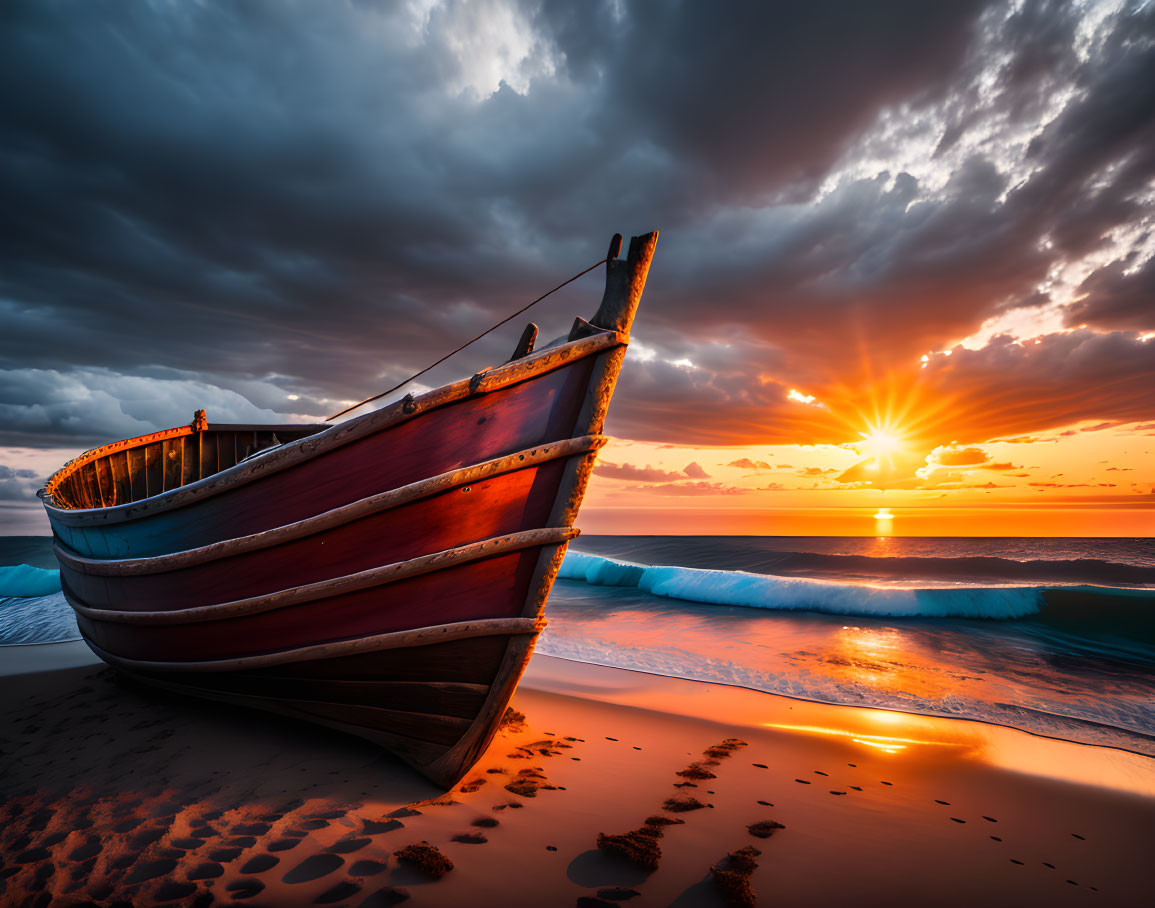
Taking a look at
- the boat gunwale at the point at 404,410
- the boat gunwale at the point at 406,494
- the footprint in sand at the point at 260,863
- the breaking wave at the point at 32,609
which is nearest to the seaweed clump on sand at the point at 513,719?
the footprint in sand at the point at 260,863

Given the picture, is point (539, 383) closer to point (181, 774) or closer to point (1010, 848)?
point (181, 774)

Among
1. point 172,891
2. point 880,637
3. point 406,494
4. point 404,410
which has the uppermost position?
point 404,410

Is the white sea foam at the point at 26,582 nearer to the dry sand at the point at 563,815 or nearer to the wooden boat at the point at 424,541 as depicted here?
the dry sand at the point at 563,815

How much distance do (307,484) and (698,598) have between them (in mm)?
14094

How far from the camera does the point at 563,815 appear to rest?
3113 mm

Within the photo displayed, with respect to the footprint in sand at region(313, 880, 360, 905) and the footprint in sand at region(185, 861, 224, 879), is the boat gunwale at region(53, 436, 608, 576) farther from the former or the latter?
the footprint in sand at region(313, 880, 360, 905)

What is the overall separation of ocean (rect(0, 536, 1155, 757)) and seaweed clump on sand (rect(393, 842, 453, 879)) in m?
4.95

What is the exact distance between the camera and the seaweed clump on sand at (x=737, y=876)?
8.04ft

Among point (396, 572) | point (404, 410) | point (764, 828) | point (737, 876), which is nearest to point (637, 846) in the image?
point (737, 876)

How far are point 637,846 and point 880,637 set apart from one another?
9.60 m

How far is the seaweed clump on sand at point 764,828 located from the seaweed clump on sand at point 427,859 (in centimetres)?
173

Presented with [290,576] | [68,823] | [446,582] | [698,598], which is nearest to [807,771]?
[446,582]

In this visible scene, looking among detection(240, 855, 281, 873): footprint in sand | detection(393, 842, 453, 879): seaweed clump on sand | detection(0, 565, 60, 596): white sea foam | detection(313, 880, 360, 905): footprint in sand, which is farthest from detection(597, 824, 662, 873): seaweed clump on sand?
detection(0, 565, 60, 596): white sea foam

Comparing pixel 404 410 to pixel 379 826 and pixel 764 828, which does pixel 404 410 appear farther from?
pixel 764 828
